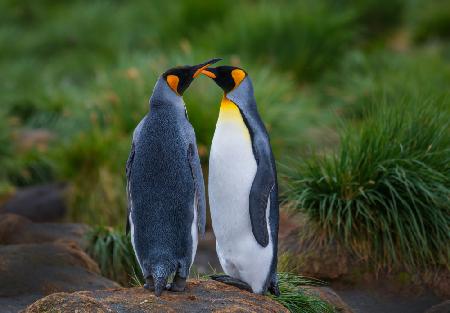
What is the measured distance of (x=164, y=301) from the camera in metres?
4.27

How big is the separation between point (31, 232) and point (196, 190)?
7.51 feet

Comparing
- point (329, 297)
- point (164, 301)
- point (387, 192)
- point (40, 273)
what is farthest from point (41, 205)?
point (164, 301)

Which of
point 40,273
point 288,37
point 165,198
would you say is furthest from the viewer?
point 288,37

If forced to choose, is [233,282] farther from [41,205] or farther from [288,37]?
[288,37]

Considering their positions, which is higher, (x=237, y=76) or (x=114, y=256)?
(x=237, y=76)

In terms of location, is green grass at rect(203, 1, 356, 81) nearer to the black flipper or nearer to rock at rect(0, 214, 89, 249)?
rock at rect(0, 214, 89, 249)

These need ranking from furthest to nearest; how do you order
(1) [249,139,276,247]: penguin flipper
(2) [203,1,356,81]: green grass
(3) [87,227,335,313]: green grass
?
(2) [203,1,356,81]: green grass
(3) [87,227,335,313]: green grass
(1) [249,139,276,247]: penguin flipper

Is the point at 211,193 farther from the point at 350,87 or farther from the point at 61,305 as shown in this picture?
the point at 350,87

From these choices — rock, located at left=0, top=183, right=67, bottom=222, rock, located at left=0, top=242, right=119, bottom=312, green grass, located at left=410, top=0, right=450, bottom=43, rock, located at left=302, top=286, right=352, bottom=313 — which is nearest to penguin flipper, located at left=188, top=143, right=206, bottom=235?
rock, located at left=302, top=286, right=352, bottom=313

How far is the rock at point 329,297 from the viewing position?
507 cm

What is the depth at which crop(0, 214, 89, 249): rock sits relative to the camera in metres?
6.30

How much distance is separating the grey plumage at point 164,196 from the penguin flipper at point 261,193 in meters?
0.25

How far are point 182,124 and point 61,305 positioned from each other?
3.46 feet

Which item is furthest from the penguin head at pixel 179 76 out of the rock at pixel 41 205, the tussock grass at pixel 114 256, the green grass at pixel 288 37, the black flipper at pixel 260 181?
the green grass at pixel 288 37
